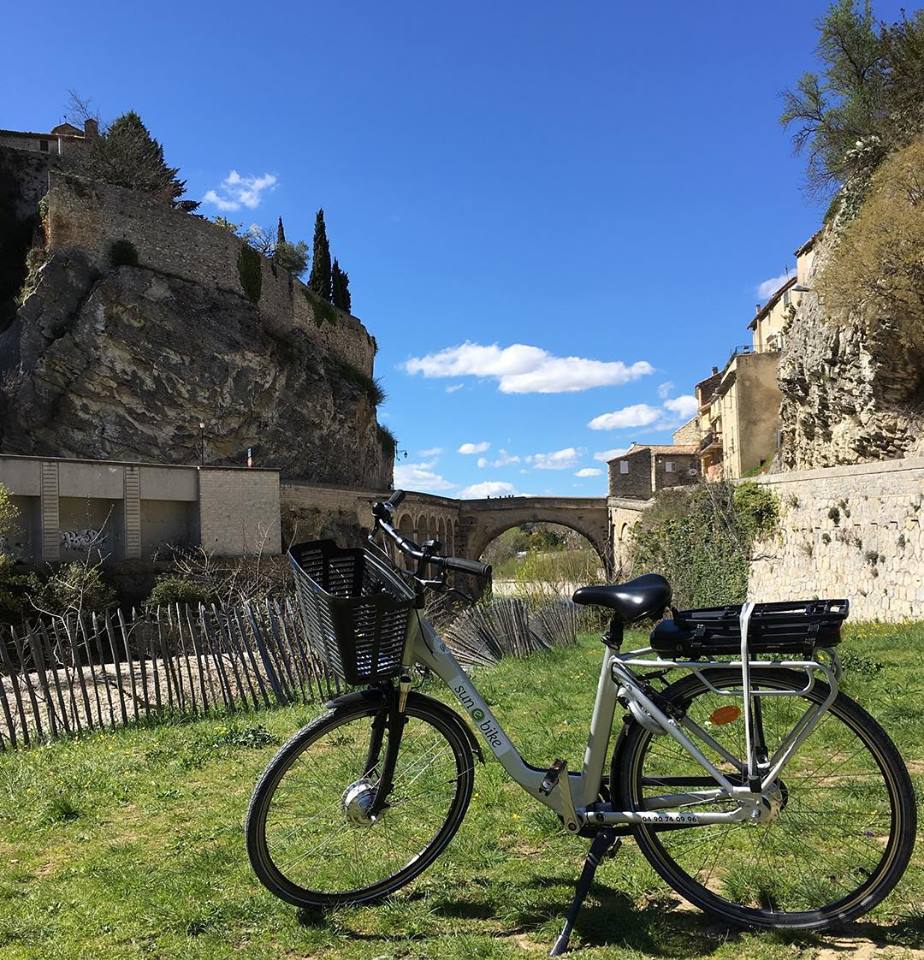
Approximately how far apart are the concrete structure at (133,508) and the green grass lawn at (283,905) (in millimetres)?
20573

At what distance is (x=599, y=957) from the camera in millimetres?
2479

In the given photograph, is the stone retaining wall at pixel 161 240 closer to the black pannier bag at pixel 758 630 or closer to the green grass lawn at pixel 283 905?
the green grass lawn at pixel 283 905

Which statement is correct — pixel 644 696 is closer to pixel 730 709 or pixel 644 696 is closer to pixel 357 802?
pixel 730 709

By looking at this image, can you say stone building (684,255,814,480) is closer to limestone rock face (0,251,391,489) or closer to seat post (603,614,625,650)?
limestone rock face (0,251,391,489)

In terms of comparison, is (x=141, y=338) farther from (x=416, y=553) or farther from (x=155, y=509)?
(x=416, y=553)

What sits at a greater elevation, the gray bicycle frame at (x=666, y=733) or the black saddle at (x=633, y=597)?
the black saddle at (x=633, y=597)

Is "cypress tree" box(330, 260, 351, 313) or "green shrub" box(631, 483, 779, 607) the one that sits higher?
"cypress tree" box(330, 260, 351, 313)

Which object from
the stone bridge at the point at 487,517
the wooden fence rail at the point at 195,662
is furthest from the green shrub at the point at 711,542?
the stone bridge at the point at 487,517

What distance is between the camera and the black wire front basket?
2695 millimetres

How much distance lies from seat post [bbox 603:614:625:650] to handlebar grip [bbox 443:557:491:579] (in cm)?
45

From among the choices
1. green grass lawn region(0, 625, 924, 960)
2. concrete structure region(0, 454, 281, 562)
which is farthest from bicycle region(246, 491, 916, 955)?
concrete structure region(0, 454, 281, 562)

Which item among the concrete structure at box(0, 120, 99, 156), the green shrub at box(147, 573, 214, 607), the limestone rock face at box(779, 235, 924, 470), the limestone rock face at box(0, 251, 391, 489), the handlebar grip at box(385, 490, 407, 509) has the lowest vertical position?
the green shrub at box(147, 573, 214, 607)

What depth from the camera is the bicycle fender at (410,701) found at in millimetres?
2934

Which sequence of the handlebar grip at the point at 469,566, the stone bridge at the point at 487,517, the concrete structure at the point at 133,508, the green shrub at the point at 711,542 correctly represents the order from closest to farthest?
1. the handlebar grip at the point at 469,566
2. the green shrub at the point at 711,542
3. the concrete structure at the point at 133,508
4. the stone bridge at the point at 487,517
